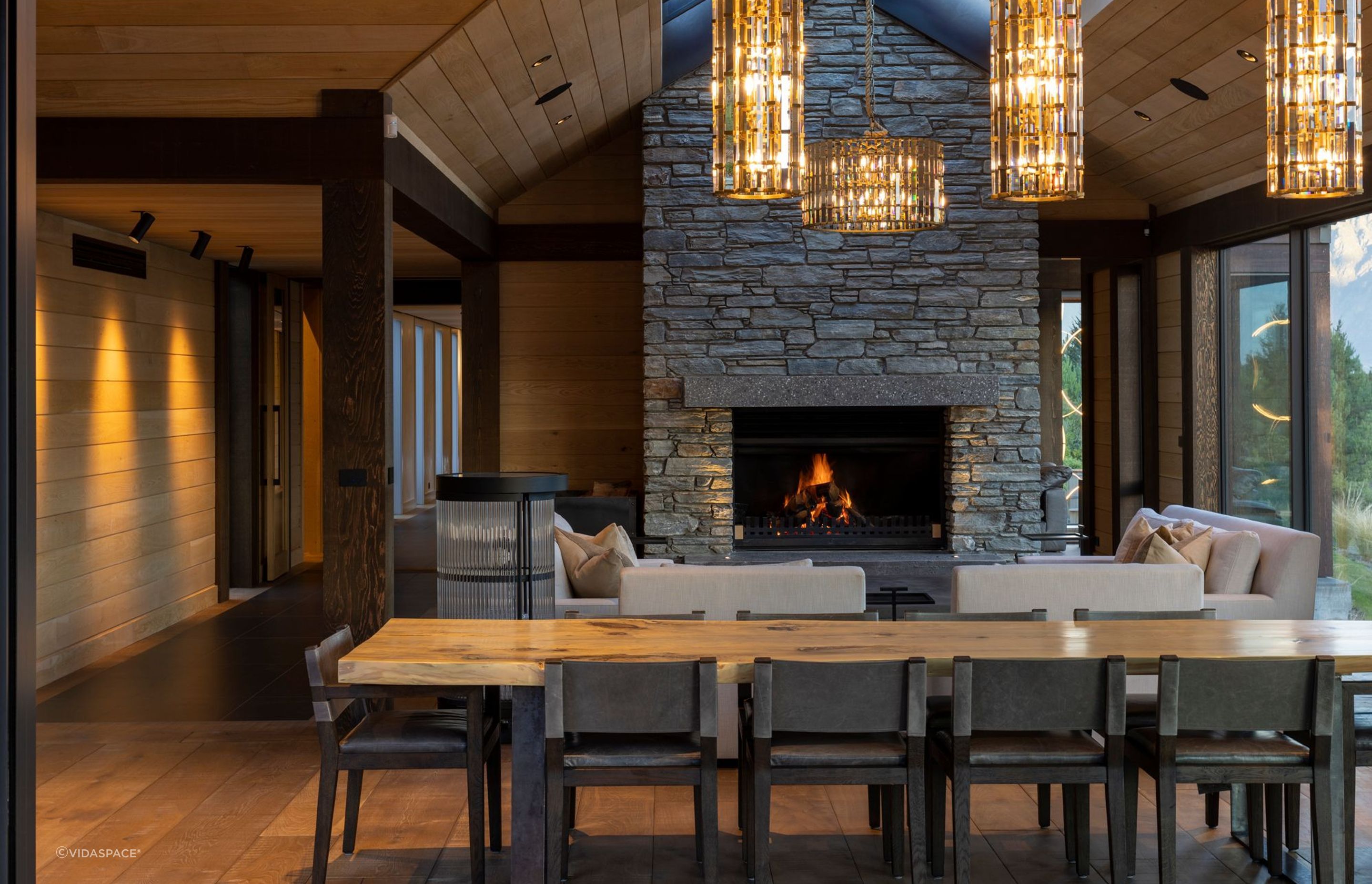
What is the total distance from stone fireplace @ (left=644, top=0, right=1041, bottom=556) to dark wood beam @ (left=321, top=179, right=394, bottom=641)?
3.42 meters

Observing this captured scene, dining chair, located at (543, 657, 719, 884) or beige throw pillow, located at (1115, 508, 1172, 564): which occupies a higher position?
beige throw pillow, located at (1115, 508, 1172, 564)

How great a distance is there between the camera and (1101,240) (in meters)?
9.03

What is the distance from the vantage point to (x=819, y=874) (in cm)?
346

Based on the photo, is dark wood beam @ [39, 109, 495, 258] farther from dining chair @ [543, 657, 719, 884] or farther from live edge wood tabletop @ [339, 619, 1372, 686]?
dining chair @ [543, 657, 719, 884]

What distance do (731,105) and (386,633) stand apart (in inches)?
69.2

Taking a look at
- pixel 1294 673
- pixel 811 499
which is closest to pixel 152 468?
pixel 811 499

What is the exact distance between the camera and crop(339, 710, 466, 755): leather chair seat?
10.7 feet

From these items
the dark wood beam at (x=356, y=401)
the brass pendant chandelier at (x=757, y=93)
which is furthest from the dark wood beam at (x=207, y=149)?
the brass pendant chandelier at (x=757, y=93)

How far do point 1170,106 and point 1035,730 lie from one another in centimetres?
538

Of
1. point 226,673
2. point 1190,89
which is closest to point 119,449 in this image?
point 226,673

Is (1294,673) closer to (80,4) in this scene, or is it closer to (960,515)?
(80,4)

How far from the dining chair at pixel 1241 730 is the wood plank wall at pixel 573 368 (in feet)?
21.3

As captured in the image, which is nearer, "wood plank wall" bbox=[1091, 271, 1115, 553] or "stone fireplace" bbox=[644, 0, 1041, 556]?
"stone fireplace" bbox=[644, 0, 1041, 556]

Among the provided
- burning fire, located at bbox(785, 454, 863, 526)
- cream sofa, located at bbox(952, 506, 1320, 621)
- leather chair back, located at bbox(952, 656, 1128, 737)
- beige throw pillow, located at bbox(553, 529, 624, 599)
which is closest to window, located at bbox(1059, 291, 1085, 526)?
burning fire, located at bbox(785, 454, 863, 526)
